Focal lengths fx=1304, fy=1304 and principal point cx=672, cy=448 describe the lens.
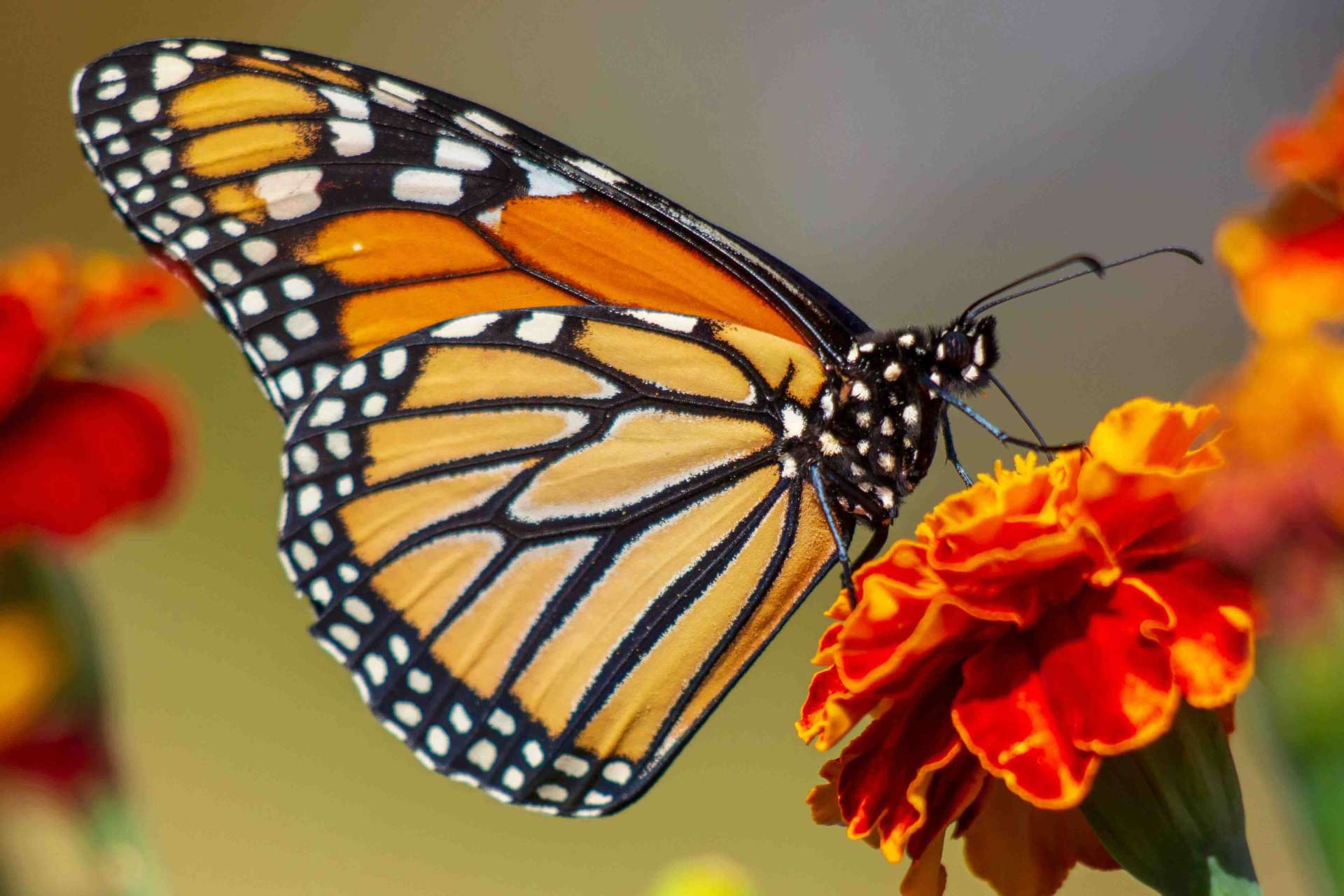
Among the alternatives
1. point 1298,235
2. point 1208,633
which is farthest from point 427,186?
point 1208,633

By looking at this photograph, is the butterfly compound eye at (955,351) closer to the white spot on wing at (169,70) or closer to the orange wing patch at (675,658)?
the orange wing patch at (675,658)

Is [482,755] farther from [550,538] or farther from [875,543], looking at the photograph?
[875,543]

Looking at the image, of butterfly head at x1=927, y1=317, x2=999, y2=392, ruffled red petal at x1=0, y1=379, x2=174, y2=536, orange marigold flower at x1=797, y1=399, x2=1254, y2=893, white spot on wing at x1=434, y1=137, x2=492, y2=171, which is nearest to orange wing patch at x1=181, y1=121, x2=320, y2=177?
white spot on wing at x1=434, y1=137, x2=492, y2=171

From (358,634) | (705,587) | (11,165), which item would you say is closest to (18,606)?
(358,634)

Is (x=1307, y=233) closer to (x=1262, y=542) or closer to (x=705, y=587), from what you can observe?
(x=705, y=587)

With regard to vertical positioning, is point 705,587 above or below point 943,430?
below

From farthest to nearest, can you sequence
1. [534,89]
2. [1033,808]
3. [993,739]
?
[534,89] → [1033,808] → [993,739]

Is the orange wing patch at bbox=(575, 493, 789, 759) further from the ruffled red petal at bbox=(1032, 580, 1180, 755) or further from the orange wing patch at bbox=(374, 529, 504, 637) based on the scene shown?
the ruffled red petal at bbox=(1032, 580, 1180, 755)
